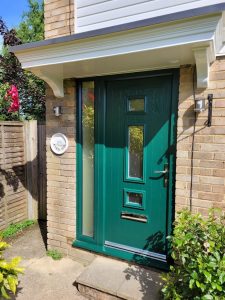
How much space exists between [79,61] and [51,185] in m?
1.76

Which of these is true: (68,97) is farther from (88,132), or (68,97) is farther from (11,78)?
(11,78)

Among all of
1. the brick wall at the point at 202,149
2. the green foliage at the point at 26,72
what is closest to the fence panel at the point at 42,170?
the green foliage at the point at 26,72

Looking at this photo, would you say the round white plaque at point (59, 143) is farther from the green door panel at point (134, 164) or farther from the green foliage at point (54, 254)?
the green foliage at point (54, 254)

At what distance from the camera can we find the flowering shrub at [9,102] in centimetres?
447

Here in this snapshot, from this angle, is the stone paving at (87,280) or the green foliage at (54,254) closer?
the stone paving at (87,280)

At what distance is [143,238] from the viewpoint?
2914 mm

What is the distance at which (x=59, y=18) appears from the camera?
120 inches

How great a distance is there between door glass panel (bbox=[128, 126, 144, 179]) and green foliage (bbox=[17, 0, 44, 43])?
10.6 meters

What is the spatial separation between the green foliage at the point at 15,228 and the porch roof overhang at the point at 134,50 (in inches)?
108

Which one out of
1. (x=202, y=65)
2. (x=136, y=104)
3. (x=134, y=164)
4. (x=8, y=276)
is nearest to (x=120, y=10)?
(x=136, y=104)

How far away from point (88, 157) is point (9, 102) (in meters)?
2.43

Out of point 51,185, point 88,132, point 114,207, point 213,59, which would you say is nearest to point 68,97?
point 88,132

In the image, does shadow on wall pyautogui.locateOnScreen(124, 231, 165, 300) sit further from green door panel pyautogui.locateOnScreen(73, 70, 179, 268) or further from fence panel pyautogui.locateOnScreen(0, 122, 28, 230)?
fence panel pyautogui.locateOnScreen(0, 122, 28, 230)

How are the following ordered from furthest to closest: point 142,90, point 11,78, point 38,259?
point 11,78 → point 38,259 → point 142,90
